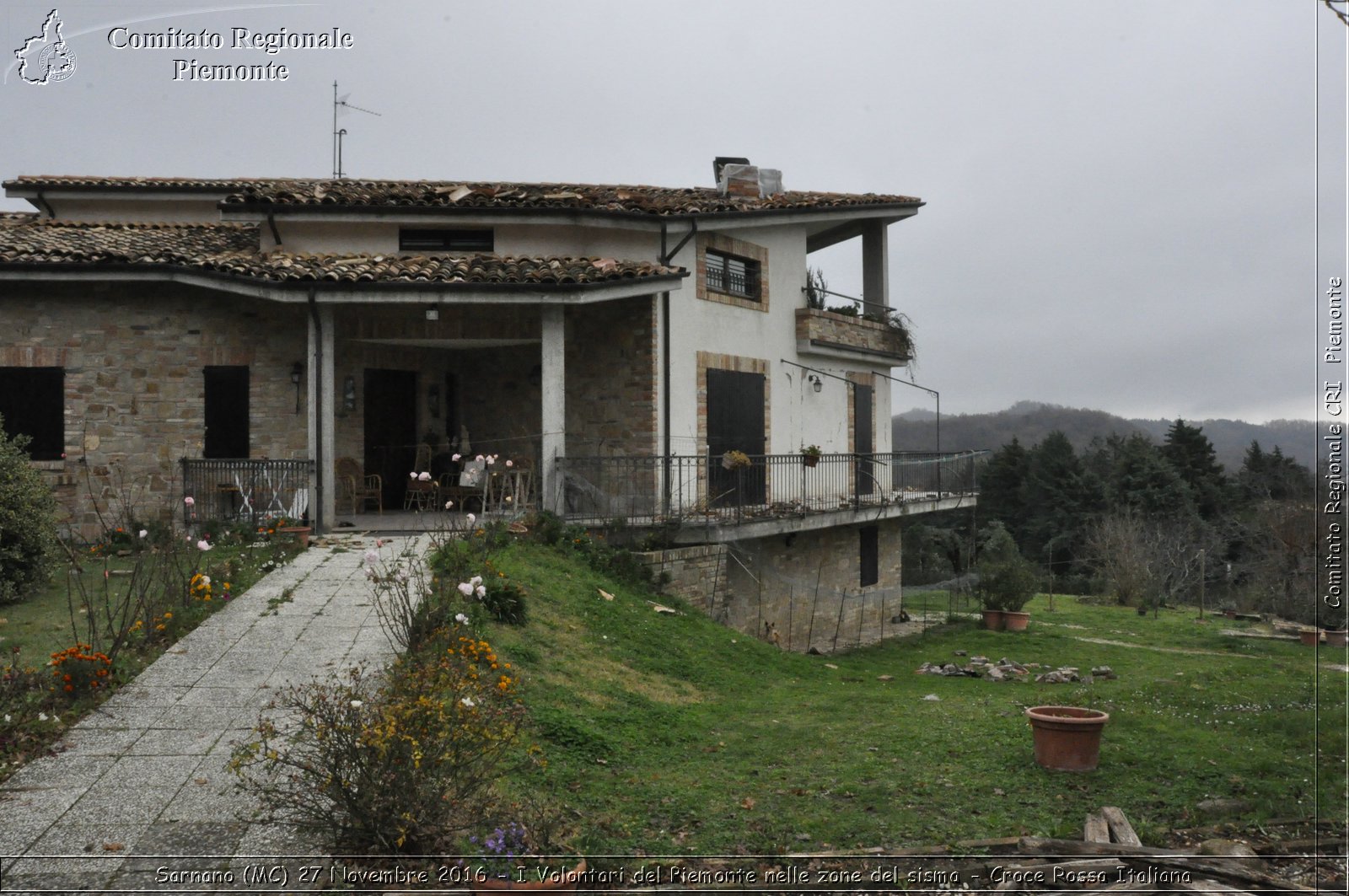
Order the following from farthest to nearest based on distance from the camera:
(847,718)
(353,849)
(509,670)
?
(847,718) < (509,670) < (353,849)

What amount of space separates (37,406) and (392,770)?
1242 centimetres

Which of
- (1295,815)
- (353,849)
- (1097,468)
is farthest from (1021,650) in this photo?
(1097,468)

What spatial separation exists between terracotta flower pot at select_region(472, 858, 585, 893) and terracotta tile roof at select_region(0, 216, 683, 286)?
951 centimetres

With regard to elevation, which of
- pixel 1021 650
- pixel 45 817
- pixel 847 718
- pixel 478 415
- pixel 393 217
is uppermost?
pixel 393 217

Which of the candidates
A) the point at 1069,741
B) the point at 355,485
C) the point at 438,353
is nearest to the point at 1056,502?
the point at 438,353

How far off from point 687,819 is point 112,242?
13634 mm

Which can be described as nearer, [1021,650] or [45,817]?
[45,817]

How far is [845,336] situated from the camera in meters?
19.2

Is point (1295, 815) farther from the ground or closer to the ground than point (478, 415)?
closer to the ground

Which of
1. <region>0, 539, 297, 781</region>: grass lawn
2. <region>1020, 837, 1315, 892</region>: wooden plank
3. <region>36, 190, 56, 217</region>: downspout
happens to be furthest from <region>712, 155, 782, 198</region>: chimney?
<region>1020, 837, 1315, 892</region>: wooden plank

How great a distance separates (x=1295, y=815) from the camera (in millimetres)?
5758

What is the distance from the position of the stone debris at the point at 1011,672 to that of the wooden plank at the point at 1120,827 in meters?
8.55

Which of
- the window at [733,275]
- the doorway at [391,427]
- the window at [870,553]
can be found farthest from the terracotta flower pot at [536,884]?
the window at [870,553]

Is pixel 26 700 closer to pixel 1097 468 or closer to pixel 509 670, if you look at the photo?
pixel 509 670
